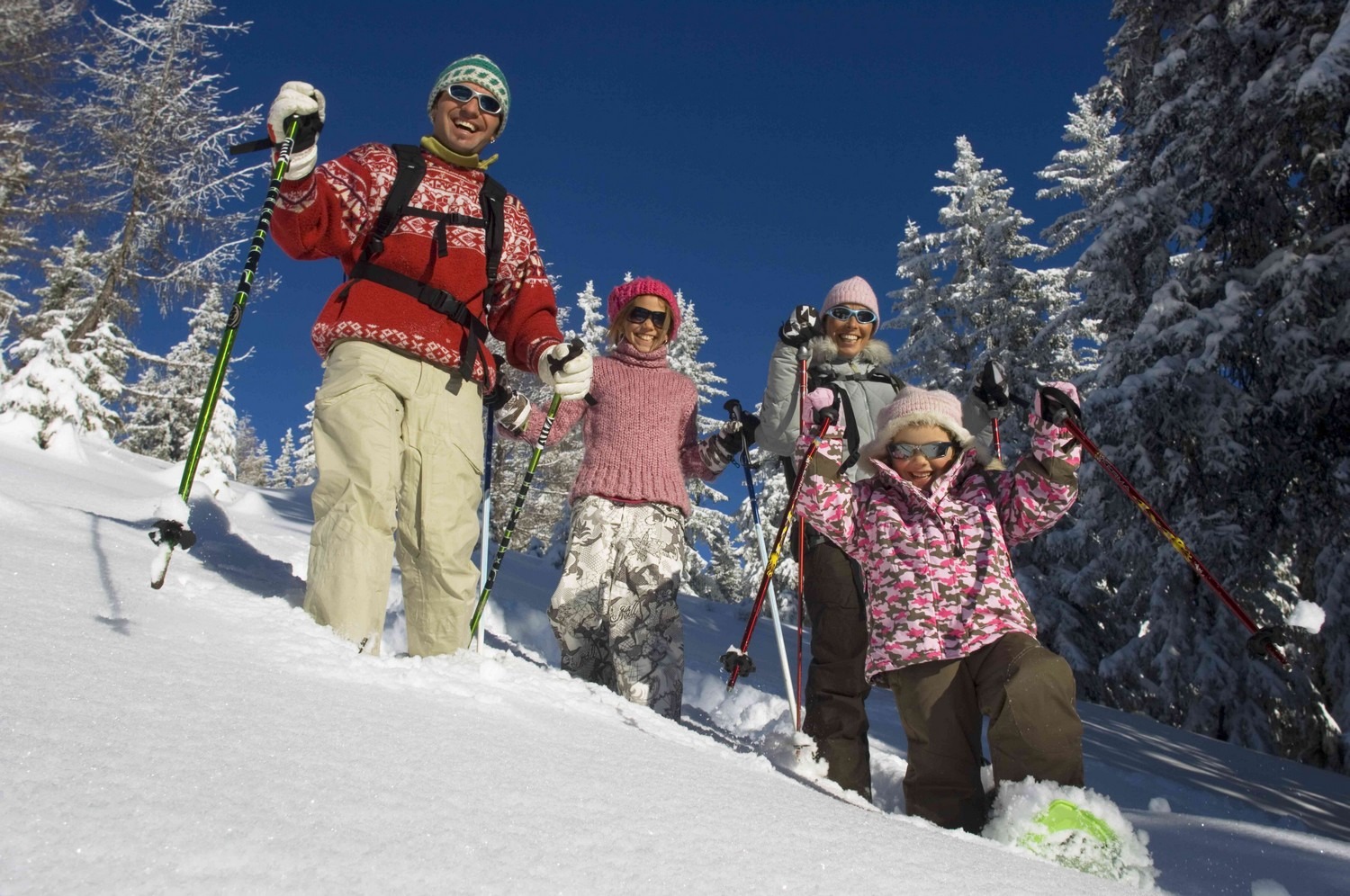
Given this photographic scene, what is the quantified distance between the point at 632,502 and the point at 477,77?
2.24 meters

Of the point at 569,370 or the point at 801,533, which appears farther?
the point at 801,533

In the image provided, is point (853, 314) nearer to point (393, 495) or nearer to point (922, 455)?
point (922, 455)

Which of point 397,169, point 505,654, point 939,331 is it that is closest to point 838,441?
point 505,654

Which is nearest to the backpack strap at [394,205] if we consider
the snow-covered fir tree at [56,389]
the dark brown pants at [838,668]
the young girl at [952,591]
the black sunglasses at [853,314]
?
the young girl at [952,591]

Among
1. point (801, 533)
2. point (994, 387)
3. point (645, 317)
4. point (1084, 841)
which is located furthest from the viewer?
point (645, 317)

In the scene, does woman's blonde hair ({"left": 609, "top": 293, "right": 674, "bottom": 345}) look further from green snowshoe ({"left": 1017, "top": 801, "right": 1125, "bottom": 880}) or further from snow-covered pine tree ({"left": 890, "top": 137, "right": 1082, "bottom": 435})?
snow-covered pine tree ({"left": 890, "top": 137, "right": 1082, "bottom": 435})

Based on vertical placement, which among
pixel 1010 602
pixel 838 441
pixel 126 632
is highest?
pixel 838 441

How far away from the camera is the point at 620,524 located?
4.44m

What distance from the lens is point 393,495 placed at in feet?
9.85

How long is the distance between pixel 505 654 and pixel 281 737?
224 cm

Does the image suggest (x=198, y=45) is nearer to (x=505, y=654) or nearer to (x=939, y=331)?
(x=939, y=331)

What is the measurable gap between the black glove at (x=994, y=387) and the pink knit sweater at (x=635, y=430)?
1675mm

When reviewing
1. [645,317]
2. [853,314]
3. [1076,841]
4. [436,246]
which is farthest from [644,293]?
[1076,841]

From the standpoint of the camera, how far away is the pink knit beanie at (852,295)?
14.8 feet
